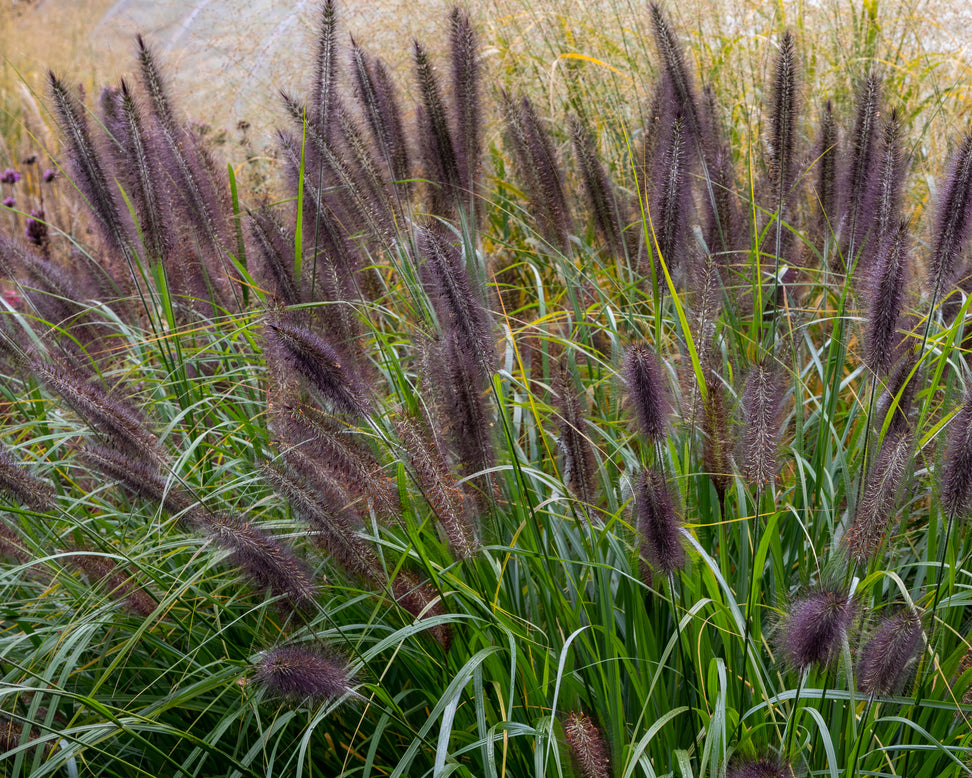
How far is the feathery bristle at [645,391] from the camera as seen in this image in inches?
48.2

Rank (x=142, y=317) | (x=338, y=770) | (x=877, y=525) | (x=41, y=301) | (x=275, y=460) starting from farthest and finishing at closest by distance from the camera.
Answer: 1. (x=142, y=317)
2. (x=41, y=301)
3. (x=338, y=770)
4. (x=275, y=460)
5. (x=877, y=525)

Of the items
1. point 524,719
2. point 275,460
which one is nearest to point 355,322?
point 275,460

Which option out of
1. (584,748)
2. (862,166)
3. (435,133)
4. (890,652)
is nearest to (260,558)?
(584,748)

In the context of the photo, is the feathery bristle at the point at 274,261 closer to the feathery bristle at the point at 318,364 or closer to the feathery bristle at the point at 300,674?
the feathery bristle at the point at 318,364

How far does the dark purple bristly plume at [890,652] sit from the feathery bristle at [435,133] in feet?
4.31

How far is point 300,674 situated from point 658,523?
510mm

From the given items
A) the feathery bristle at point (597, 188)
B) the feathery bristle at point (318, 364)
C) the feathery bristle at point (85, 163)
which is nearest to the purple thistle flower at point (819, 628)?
the feathery bristle at point (318, 364)

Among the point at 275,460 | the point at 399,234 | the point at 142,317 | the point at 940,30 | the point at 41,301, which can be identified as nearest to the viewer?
the point at 275,460

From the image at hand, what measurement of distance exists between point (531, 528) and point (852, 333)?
3.24 feet

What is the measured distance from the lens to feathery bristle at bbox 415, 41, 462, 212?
204 cm

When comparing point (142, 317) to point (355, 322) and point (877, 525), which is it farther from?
point (877, 525)

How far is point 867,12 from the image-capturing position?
3.94 metres

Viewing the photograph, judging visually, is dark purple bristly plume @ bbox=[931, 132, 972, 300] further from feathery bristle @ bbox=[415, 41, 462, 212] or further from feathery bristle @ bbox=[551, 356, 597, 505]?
feathery bristle @ bbox=[415, 41, 462, 212]

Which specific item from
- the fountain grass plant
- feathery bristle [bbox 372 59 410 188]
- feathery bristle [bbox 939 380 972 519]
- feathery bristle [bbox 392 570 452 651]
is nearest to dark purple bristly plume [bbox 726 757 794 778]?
the fountain grass plant
